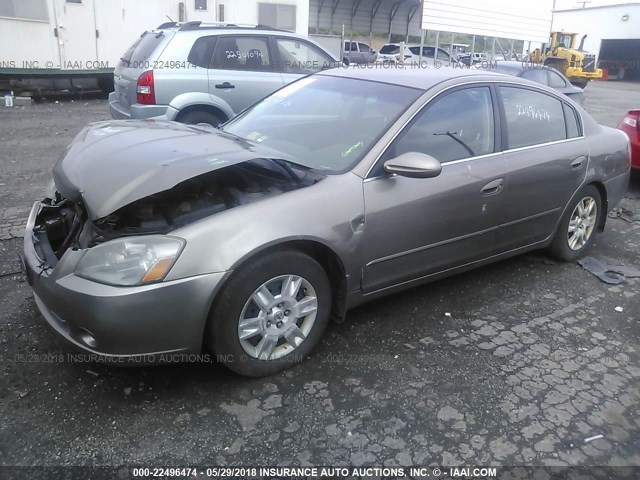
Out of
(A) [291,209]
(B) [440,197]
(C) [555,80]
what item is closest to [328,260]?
(A) [291,209]

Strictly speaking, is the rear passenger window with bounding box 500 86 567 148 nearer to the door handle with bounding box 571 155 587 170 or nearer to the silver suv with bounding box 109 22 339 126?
the door handle with bounding box 571 155 587 170

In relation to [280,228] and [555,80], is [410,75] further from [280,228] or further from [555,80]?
[555,80]

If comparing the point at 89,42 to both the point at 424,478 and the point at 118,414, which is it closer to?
the point at 118,414

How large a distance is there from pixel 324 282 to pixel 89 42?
38.5 feet

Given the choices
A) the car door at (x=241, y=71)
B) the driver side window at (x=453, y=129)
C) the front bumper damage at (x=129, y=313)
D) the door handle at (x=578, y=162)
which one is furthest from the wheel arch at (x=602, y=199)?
the car door at (x=241, y=71)

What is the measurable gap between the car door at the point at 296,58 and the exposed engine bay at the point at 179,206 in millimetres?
5375

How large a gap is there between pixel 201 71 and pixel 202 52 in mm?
294

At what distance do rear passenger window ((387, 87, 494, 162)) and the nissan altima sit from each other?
0.4 inches

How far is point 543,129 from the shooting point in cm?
413

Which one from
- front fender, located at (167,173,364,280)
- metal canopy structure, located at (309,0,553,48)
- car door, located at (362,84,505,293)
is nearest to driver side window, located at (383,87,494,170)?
car door, located at (362,84,505,293)

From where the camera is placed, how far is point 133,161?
110 inches

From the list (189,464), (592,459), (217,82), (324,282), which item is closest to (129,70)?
(217,82)

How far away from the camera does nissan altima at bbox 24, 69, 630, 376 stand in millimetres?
2516

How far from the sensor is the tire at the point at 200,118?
7184 mm
